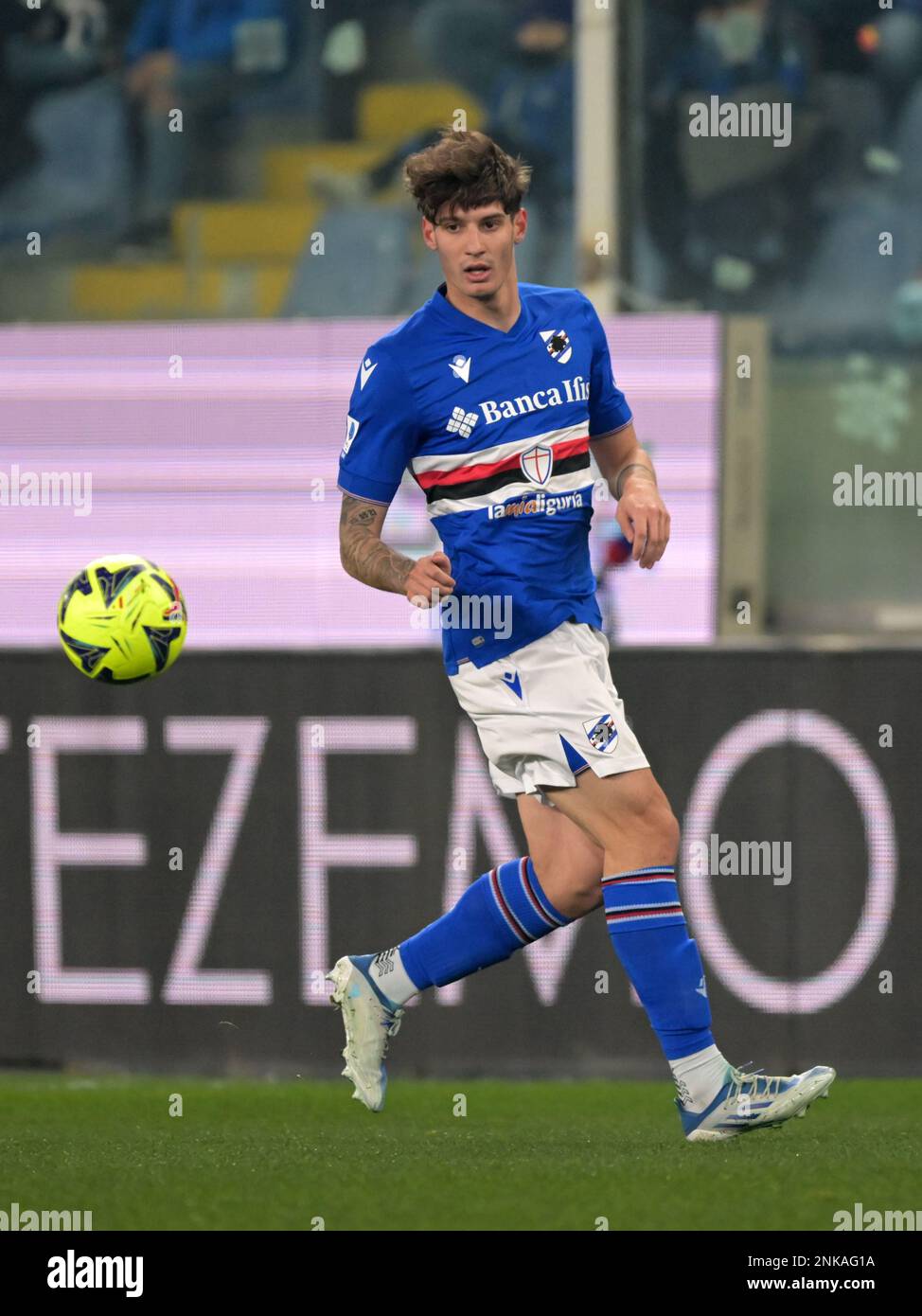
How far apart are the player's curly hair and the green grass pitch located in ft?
7.28

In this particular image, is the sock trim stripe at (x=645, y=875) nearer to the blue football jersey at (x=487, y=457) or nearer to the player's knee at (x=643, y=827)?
the player's knee at (x=643, y=827)

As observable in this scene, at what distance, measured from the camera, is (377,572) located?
5.29m

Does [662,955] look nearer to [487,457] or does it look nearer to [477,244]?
[487,457]

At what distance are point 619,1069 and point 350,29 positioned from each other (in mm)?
7025

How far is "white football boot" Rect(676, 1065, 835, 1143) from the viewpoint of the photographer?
202 inches

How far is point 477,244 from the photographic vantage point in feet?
17.4

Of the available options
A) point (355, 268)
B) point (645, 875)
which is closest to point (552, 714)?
point (645, 875)

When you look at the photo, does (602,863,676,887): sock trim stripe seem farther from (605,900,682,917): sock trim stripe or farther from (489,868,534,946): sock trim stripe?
(489,868,534,946): sock trim stripe

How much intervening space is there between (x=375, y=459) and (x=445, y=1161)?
1.64 meters
